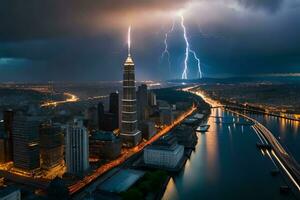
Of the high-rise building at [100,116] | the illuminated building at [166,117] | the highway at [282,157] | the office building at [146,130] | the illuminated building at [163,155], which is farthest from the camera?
the illuminated building at [166,117]

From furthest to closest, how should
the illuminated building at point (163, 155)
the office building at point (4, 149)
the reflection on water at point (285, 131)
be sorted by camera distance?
the reflection on water at point (285, 131)
the office building at point (4, 149)
the illuminated building at point (163, 155)

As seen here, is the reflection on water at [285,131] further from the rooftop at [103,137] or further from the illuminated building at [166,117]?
the rooftop at [103,137]

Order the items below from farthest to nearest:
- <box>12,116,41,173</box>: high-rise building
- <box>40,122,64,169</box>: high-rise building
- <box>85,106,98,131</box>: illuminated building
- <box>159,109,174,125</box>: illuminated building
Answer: <box>159,109,174,125</box>: illuminated building → <box>85,106,98,131</box>: illuminated building → <box>40,122,64,169</box>: high-rise building → <box>12,116,41,173</box>: high-rise building

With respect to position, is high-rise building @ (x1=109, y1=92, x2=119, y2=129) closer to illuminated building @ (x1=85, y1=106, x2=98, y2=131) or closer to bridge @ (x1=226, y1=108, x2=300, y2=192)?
illuminated building @ (x1=85, y1=106, x2=98, y2=131)

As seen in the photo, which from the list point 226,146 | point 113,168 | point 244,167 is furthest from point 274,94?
point 113,168

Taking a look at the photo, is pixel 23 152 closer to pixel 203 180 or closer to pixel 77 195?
pixel 77 195

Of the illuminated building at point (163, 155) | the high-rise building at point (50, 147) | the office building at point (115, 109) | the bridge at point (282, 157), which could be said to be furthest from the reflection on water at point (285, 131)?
the high-rise building at point (50, 147)

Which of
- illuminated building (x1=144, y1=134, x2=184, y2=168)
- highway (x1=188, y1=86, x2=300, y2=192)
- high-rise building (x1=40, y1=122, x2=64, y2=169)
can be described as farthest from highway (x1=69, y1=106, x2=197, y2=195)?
highway (x1=188, y1=86, x2=300, y2=192)
